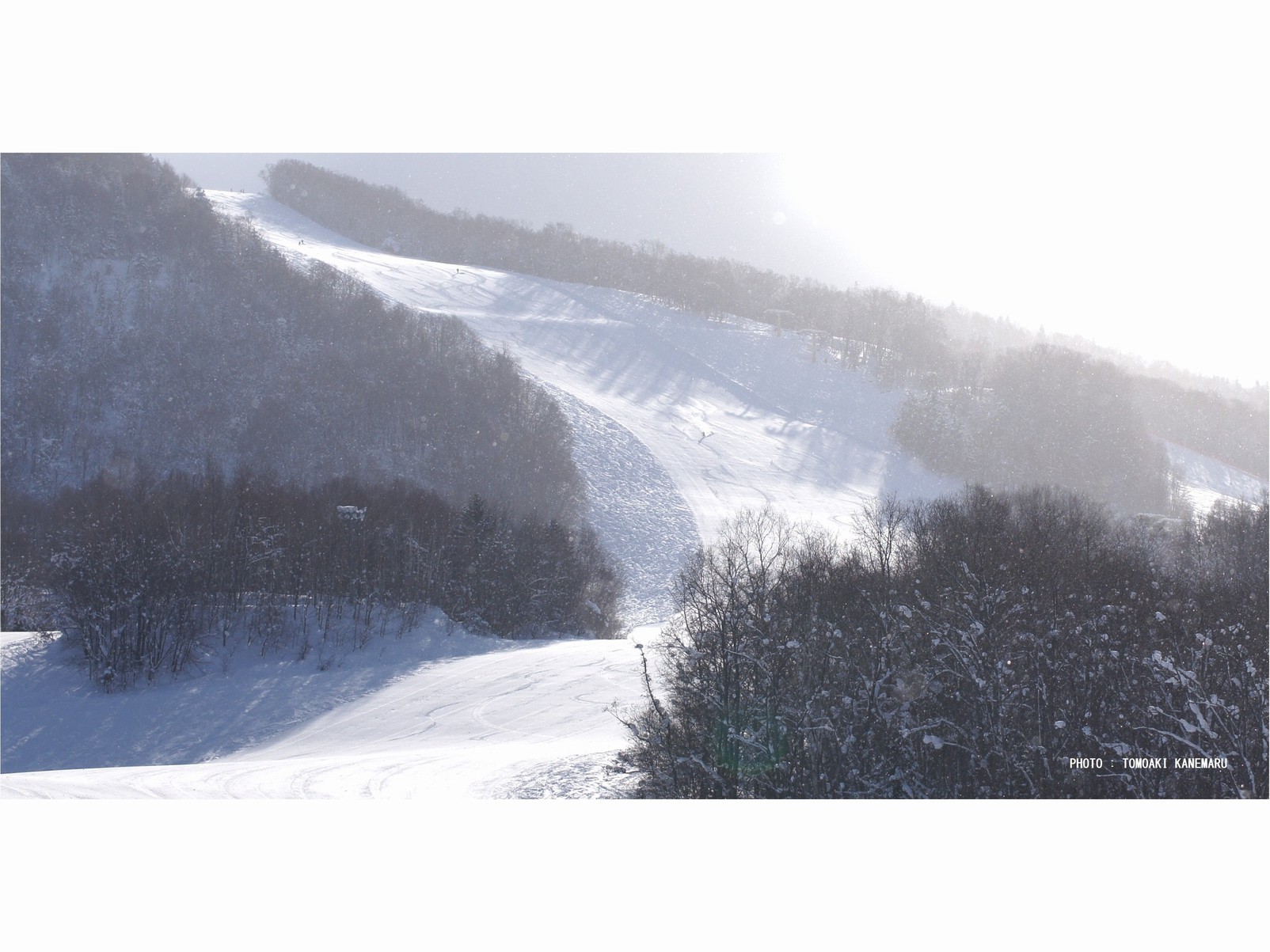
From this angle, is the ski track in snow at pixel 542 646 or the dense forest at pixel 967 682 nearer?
the dense forest at pixel 967 682

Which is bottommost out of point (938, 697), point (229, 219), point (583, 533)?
point (583, 533)

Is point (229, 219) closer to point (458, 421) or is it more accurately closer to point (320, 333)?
point (320, 333)

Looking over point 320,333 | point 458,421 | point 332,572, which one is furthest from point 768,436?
point 332,572

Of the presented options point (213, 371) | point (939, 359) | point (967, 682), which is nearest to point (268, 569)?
point (213, 371)

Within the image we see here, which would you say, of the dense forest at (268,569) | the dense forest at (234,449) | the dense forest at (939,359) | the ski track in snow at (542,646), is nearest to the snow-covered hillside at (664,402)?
the ski track in snow at (542,646)

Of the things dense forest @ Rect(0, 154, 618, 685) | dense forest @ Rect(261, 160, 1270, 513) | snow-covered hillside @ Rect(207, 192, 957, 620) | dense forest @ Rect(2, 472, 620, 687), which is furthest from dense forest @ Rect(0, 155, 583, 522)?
dense forest @ Rect(261, 160, 1270, 513)

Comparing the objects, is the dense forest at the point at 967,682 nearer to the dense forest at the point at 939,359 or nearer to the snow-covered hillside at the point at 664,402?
the dense forest at the point at 939,359
